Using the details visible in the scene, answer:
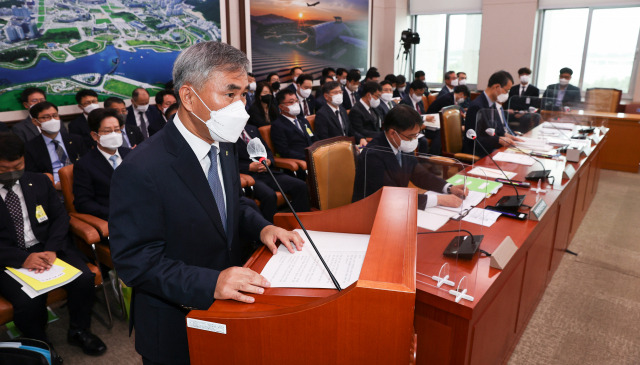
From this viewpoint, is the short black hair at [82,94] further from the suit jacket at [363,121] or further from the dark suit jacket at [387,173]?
the dark suit jacket at [387,173]

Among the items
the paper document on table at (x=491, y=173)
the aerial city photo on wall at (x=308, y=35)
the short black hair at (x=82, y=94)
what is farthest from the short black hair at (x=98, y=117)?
the aerial city photo on wall at (x=308, y=35)

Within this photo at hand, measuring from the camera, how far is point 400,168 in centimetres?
202

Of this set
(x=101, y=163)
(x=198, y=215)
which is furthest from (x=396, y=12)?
(x=198, y=215)

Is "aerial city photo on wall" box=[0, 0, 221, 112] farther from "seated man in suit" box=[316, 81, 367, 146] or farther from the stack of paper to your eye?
the stack of paper

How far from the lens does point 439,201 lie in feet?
5.68

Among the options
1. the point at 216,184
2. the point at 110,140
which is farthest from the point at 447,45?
the point at 216,184

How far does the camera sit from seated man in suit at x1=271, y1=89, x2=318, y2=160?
175 inches

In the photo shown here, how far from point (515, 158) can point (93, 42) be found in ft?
14.1

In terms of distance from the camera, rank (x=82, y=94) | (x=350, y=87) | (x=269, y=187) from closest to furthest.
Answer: (x=269, y=187) < (x=82, y=94) < (x=350, y=87)

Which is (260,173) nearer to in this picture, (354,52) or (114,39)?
(114,39)

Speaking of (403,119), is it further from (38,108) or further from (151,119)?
(151,119)

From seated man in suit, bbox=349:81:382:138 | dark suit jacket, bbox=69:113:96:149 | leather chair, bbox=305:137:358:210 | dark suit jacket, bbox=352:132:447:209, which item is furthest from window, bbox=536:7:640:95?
dark suit jacket, bbox=69:113:96:149

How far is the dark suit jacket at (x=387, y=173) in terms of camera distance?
5.83 feet

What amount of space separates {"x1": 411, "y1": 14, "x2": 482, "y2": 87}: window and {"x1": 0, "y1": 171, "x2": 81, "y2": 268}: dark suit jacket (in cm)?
912
